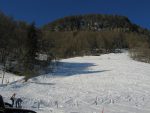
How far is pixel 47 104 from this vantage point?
36094 mm

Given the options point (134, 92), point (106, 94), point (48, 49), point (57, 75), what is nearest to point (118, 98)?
point (106, 94)

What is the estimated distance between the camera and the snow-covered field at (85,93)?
36000 millimetres

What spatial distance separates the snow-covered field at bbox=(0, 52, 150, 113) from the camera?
36.0 m

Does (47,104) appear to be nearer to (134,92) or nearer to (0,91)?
(0,91)

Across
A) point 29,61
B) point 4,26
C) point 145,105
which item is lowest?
point 145,105

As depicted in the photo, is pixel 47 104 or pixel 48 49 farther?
pixel 48 49

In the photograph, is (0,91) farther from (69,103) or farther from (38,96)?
(69,103)

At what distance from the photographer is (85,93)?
45281 mm

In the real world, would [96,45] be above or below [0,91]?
above

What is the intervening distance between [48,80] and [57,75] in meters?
6.58

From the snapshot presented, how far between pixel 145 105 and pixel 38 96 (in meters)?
12.2

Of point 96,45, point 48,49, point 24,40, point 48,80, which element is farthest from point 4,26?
point 96,45

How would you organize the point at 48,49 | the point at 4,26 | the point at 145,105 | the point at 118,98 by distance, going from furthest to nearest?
the point at 48,49, the point at 4,26, the point at 118,98, the point at 145,105

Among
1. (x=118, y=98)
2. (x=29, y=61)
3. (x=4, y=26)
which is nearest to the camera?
(x=118, y=98)
